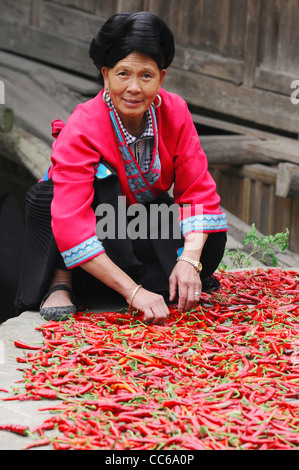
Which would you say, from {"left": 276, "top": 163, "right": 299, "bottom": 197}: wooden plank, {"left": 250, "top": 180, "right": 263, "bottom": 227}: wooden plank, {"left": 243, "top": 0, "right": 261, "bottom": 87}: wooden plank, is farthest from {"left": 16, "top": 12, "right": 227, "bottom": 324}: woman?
{"left": 243, "top": 0, "right": 261, "bottom": 87}: wooden plank

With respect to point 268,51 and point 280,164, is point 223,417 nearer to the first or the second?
point 280,164

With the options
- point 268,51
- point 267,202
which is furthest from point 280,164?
point 268,51

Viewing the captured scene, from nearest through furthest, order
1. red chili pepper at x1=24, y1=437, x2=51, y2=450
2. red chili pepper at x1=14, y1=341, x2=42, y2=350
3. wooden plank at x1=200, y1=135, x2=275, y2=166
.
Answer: red chili pepper at x1=24, y1=437, x2=51, y2=450, red chili pepper at x1=14, y1=341, x2=42, y2=350, wooden plank at x1=200, y1=135, x2=275, y2=166

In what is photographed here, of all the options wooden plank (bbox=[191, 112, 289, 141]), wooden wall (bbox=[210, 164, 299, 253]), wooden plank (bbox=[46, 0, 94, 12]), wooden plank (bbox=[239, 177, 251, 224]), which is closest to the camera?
wooden wall (bbox=[210, 164, 299, 253])

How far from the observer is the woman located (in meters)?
3.54

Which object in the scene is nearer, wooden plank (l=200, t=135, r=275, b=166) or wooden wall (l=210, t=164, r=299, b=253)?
wooden wall (l=210, t=164, r=299, b=253)

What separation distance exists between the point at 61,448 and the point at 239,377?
2.82 ft

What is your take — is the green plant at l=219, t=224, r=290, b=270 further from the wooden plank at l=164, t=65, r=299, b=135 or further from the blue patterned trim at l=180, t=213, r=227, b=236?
the wooden plank at l=164, t=65, r=299, b=135

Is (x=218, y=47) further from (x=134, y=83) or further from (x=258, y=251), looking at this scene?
(x=134, y=83)

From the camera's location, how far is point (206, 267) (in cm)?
403

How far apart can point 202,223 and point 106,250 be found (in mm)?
494

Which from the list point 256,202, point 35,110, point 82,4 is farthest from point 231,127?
point 82,4

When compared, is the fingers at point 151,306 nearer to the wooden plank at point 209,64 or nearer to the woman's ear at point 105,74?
the woman's ear at point 105,74

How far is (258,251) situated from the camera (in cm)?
519
